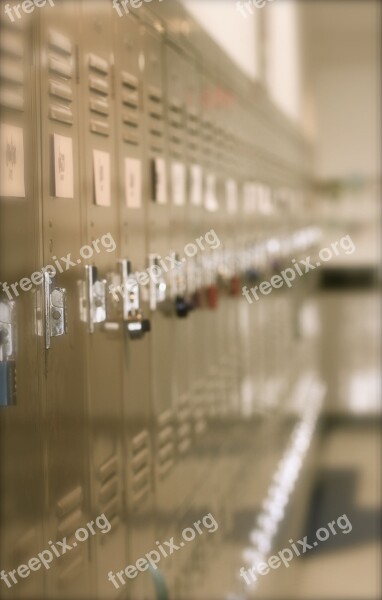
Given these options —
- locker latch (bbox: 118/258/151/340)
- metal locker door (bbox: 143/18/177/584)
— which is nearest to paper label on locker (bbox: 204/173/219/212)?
metal locker door (bbox: 143/18/177/584)

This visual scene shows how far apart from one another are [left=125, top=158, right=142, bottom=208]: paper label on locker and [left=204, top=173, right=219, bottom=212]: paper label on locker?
3.03ft

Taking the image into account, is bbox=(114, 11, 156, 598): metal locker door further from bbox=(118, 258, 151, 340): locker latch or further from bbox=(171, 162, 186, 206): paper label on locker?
bbox=(171, 162, 186, 206): paper label on locker

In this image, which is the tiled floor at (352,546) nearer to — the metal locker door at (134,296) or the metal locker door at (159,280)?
the metal locker door at (159,280)

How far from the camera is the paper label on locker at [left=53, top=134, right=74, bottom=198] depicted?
1.88 m

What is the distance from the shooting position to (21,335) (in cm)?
174

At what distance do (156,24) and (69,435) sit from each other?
48.8 inches

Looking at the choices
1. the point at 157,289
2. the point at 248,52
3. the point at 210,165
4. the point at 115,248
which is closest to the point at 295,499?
the point at 248,52

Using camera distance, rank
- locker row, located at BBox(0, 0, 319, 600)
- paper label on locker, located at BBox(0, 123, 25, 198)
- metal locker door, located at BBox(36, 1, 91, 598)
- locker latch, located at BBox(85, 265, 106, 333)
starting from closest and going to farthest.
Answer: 1. paper label on locker, located at BBox(0, 123, 25, 198)
2. locker row, located at BBox(0, 0, 319, 600)
3. metal locker door, located at BBox(36, 1, 91, 598)
4. locker latch, located at BBox(85, 265, 106, 333)

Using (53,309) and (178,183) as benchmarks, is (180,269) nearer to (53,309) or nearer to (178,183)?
(178,183)

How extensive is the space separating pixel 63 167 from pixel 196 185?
4.58 feet

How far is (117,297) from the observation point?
2279 millimetres

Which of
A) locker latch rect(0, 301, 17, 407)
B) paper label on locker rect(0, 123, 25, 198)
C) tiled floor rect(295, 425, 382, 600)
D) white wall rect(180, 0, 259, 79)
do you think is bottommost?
tiled floor rect(295, 425, 382, 600)

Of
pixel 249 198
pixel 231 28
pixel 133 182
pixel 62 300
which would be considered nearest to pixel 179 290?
pixel 133 182

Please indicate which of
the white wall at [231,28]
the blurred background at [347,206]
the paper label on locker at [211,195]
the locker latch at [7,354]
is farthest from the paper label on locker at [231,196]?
the blurred background at [347,206]
